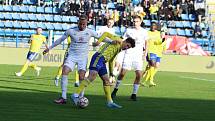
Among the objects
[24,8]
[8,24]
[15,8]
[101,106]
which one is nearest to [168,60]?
[8,24]

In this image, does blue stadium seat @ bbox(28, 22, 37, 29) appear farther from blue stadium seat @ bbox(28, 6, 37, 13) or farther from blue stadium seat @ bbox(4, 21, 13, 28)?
blue stadium seat @ bbox(28, 6, 37, 13)

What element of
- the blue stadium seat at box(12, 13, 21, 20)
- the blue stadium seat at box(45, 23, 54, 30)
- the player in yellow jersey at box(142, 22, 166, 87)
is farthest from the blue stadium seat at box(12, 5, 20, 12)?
the player in yellow jersey at box(142, 22, 166, 87)

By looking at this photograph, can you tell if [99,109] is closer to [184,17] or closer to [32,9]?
[32,9]

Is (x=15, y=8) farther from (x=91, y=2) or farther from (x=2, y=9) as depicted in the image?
(x=91, y=2)

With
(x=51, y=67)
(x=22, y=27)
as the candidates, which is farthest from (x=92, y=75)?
(x=22, y=27)

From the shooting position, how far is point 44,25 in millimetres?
46062

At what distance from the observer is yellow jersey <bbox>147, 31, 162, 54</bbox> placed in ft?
77.0

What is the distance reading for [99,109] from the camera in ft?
48.9

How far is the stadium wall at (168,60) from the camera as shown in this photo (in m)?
38.3

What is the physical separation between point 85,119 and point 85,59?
145 inches

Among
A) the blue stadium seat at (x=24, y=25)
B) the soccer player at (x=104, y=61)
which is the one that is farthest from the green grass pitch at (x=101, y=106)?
the blue stadium seat at (x=24, y=25)

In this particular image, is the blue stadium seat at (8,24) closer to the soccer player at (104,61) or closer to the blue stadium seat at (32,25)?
the blue stadium seat at (32,25)

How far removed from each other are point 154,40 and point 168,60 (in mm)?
16046

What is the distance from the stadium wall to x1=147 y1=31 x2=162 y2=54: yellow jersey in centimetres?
1422
